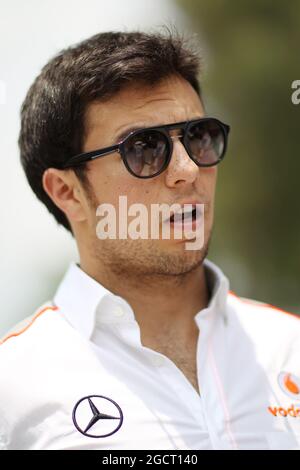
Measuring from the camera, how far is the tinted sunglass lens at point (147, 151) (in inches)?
84.4

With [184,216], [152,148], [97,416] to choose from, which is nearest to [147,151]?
[152,148]

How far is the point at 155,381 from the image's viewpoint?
206 centimetres

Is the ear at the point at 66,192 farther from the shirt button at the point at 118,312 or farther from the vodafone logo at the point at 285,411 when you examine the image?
the vodafone logo at the point at 285,411

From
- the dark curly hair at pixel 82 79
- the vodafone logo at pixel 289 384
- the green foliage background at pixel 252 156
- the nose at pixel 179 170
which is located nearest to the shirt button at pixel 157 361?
the vodafone logo at pixel 289 384

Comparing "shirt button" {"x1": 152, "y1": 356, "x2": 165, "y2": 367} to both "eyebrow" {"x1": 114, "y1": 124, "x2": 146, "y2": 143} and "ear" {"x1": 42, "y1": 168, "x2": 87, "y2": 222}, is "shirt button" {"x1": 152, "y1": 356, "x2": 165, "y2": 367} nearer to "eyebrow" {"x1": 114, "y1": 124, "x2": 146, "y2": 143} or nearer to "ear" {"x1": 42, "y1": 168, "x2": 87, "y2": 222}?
"ear" {"x1": 42, "y1": 168, "x2": 87, "y2": 222}

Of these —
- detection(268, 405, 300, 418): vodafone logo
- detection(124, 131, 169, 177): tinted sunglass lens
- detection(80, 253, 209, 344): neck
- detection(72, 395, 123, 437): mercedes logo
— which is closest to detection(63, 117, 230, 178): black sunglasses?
detection(124, 131, 169, 177): tinted sunglass lens

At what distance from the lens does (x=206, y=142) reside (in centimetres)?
230

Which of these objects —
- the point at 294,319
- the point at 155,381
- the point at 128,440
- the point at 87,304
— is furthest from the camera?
the point at 294,319

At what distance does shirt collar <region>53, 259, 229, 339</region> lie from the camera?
85.4 inches

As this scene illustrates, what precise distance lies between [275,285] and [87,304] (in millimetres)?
4212

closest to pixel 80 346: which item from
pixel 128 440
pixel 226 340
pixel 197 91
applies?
pixel 128 440

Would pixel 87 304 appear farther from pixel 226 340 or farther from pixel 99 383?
pixel 226 340

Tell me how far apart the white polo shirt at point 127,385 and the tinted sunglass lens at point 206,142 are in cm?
58

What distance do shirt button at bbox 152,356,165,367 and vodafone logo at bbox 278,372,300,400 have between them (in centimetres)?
45
